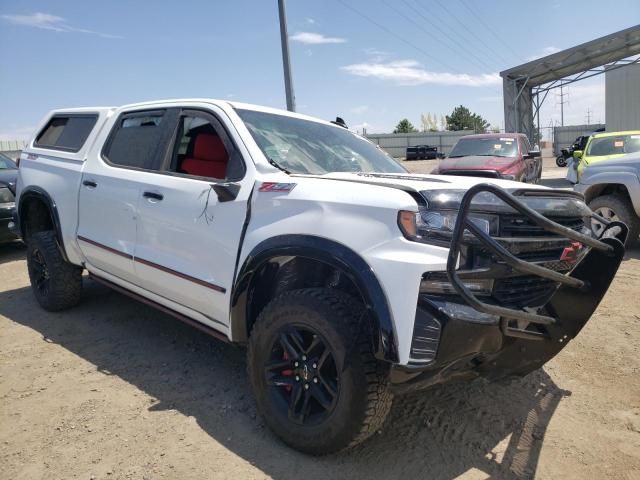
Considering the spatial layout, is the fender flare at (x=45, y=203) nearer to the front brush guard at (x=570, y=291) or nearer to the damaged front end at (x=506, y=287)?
the damaged front end at (x=506, y=287)

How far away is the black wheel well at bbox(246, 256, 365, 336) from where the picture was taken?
2701 mm

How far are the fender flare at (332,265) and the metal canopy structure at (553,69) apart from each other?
2119cm

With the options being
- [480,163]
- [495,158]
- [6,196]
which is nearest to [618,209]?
[480,163]

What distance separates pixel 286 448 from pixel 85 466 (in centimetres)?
101

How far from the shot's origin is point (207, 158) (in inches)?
140

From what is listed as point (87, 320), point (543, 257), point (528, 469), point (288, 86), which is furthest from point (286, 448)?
point (288, 86)

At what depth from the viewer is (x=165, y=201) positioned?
3.26 meters

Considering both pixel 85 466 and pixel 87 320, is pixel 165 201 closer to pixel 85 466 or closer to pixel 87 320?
pixel 85 466

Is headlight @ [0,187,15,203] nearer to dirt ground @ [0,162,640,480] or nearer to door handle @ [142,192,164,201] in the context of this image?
dirt ground @ [0,162,640,480]

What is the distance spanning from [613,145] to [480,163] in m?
2.48

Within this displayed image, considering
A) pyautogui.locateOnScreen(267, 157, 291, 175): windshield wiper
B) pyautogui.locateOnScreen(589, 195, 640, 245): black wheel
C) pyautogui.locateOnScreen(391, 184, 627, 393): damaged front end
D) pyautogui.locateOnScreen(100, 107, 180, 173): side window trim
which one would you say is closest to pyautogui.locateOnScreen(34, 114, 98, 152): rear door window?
pyautogui.locateOnScreen(100, 107, 180, 173): side window trim

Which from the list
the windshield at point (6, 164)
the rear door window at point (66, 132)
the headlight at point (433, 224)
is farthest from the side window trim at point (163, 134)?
the windshield at point (6, 164)

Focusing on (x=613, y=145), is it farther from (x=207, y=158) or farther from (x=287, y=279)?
(x=287, y=279)

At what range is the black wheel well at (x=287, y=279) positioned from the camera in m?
2.70
